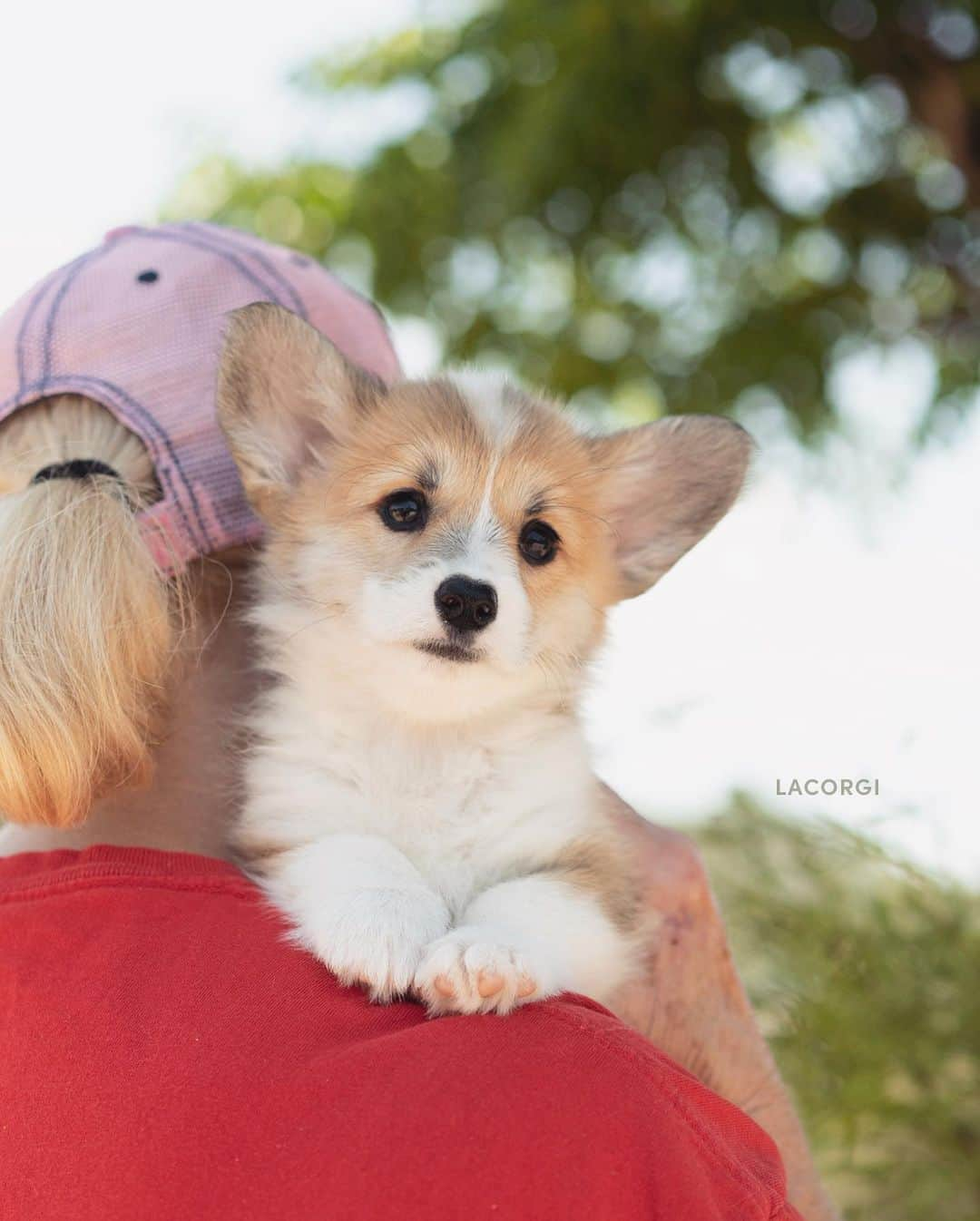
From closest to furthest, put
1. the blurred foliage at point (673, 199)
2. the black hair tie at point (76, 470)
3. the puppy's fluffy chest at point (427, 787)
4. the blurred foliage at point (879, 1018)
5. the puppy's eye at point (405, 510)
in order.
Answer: the black hair tie at point (76, 470), the puppy's fluffy chest at point (427, 787), the puppy's eye at point (405, 510), the blurred foliage at point (879, 1018), the blurred foliage at point (673, 199)

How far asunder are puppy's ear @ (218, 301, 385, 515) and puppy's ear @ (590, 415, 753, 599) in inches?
20.3

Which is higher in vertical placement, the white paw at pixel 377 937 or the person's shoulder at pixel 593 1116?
the white paw at pixel 377 937

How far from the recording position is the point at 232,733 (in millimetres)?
2336

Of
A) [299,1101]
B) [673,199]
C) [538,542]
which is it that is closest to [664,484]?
[538,542]

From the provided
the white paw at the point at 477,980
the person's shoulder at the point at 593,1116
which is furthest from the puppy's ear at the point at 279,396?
the person's shoulder at the point at 593,1116

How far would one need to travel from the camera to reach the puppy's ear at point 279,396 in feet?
7.27

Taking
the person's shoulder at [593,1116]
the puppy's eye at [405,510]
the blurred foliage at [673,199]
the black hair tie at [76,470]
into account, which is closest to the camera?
the person's shoulder at [593,1116]

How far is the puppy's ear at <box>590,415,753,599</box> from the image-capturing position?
2604mm

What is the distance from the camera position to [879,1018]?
11.2 feet

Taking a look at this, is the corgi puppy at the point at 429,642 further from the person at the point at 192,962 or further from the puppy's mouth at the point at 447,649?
the person at the point at 192,962

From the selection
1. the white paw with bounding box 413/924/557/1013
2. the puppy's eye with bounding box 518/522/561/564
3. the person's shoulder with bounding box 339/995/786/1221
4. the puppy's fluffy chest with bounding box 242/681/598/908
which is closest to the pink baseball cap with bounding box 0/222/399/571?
the puppy's fluffy chest with bounding box 242/681/598/908

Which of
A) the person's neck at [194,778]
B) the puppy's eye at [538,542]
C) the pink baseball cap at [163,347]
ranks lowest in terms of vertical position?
the person's neck at [194,778]

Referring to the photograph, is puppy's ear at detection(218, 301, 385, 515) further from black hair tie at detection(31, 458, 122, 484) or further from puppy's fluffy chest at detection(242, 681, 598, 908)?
puppy's fluffy chest at detection(242, 681, 598, 908)

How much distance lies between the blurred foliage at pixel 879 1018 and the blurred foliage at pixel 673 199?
1.62m
